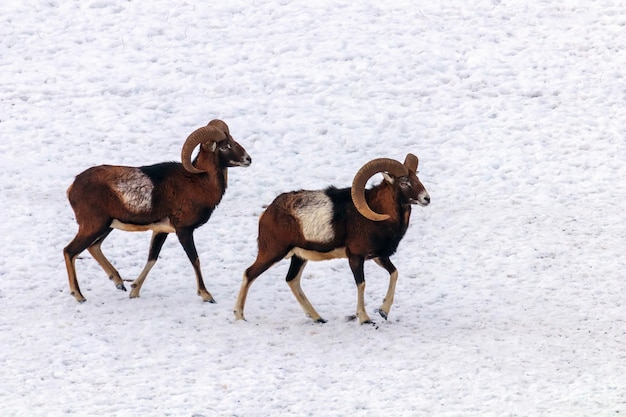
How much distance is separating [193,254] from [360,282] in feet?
8.08

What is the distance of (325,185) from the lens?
19188 mm

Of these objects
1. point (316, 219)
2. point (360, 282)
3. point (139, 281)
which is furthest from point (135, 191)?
point (360, 282)

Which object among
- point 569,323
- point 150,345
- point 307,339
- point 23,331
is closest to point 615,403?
point 569,323

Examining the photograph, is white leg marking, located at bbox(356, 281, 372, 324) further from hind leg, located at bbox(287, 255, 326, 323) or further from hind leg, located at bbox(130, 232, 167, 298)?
hind leg, located at bbox(130, 232, 167, 298)

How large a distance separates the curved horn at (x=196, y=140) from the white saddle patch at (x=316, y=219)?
5.55 ft

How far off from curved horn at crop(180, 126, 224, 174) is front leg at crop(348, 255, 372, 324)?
2.59 m

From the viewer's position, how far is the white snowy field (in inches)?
477

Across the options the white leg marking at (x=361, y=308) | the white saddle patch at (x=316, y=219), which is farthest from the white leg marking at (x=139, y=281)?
the white leg marking at (x=361, y=308)

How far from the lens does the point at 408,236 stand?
17.4 meters

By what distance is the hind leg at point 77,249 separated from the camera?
14.5m

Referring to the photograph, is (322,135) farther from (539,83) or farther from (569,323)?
(569,323)

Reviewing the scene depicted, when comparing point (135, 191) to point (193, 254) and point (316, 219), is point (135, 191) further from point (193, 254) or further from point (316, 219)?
point (316, 219)

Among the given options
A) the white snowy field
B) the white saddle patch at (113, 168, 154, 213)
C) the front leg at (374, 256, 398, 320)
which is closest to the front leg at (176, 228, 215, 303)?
the white snowy field

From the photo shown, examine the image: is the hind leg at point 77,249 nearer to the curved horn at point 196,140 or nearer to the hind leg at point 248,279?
the curved horn at point 196,140
